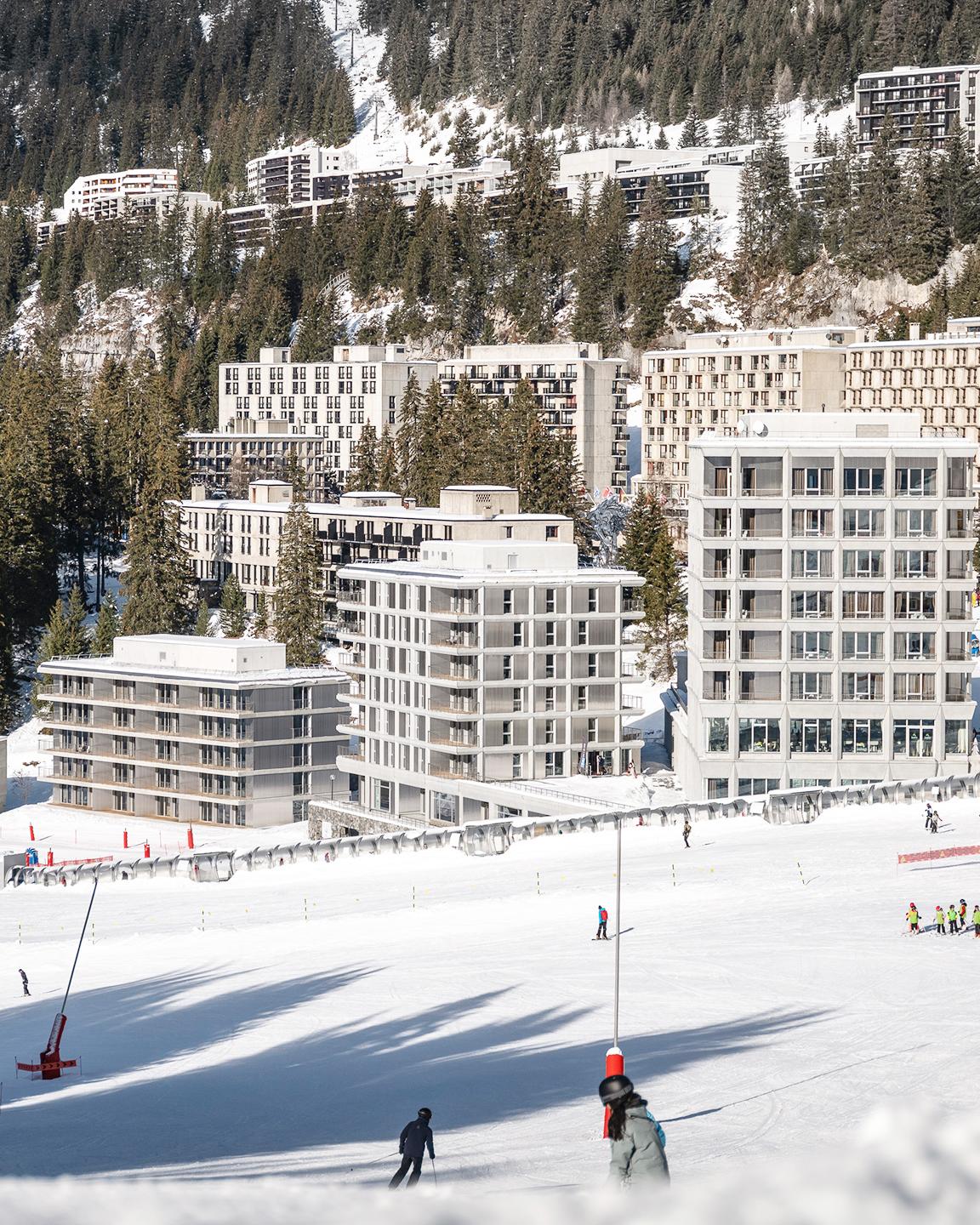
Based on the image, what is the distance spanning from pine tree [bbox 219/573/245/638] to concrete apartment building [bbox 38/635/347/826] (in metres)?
18.5

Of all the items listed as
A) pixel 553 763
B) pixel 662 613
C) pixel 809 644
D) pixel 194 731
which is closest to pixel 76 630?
pixel 194 731

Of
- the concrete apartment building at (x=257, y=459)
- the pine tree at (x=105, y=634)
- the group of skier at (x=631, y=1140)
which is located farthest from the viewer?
the concrete apartment building at (x=257, y=459)

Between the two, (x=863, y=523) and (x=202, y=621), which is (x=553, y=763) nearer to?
(x=863, y=523)

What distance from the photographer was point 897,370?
453 feet

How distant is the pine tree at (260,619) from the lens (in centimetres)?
11676

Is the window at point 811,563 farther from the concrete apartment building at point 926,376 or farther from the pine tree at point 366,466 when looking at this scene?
→ the pine tree at point 366,466

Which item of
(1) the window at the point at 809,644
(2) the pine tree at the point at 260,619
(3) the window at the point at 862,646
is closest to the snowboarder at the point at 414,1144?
(1) the window at the point at 809,644

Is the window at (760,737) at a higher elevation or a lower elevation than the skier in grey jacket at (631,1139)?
lower

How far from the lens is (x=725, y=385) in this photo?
499 feet

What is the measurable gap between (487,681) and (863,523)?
19142 mm

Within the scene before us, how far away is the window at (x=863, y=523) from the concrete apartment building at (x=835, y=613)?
0.05 metres

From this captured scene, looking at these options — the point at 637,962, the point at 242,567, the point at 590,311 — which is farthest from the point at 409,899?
the point at 590,311

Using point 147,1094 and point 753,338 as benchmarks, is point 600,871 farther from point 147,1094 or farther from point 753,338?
point 753,338

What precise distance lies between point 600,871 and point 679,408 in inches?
3914
